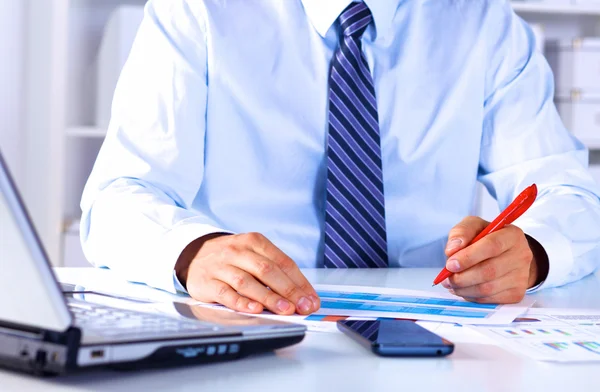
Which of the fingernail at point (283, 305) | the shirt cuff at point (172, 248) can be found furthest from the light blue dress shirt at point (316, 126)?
the fingernail at point (283, 305)

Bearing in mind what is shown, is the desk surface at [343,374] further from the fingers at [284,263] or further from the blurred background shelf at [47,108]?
the blurred background shelf at [47,108]

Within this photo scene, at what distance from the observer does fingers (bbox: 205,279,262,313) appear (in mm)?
783

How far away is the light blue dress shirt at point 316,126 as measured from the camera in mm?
1210

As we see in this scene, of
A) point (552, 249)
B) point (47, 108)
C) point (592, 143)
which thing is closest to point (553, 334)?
point (552, 249)

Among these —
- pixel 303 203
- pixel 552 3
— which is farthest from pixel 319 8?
pixel 552 3

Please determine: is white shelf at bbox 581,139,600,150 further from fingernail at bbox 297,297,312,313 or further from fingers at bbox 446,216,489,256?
fingernail at bbox 297,297,312,313

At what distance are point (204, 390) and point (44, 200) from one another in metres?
1.75

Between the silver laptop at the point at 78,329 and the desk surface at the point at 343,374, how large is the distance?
0.04 ft

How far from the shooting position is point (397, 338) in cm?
64

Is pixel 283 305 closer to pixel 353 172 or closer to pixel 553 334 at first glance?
pixel 553 334

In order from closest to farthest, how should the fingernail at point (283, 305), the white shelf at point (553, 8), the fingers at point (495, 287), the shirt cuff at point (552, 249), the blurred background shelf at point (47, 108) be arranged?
the fingernail at point (283, 305), the fingers at point (495, 287), the shirt cuff at point (552, 249), the blurred background shelf at point (47, 108), the white shelf at point (553, 8)

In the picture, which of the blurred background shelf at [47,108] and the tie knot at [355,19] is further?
the blurred background shelf at [47,108]

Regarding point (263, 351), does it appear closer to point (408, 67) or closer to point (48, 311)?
point (48, 311)

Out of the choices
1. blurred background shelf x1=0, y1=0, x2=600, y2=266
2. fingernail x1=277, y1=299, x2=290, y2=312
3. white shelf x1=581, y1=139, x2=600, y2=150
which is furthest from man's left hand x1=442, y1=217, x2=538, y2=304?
white shelf x1=581, y1=139, x2=600, y2=150
